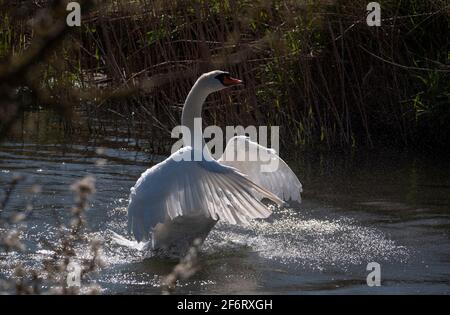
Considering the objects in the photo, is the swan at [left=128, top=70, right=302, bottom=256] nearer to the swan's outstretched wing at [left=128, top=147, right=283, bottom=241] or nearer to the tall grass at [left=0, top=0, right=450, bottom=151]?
the swan's outstretched wing at [left=128, top=147, right=283, bottom=241]

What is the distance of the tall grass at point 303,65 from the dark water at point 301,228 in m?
0.48

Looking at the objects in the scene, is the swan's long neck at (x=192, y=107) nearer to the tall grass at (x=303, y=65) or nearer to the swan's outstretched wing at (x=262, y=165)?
the swan's outstretched wing at (x=262, y=165)

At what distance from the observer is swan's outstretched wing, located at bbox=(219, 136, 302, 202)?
6922mm

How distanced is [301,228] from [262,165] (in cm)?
62

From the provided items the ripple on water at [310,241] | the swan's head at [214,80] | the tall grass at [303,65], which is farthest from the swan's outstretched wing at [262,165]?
the tall grass at [303,65]

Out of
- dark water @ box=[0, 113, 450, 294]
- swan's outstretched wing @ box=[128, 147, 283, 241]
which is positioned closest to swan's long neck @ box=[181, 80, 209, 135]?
swan's outstretched wing @ box=[128, 147, 283, 241]

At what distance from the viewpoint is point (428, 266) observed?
239 inches

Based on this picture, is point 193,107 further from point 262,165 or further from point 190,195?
point 190,195

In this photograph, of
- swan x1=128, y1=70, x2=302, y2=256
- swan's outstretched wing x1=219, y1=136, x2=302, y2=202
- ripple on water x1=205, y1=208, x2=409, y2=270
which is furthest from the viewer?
swan's outstretched wing x1=219, y1=136, x2=302, y2=202

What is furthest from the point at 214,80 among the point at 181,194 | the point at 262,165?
the point at 181,194

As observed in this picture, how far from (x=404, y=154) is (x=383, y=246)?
3734 mm

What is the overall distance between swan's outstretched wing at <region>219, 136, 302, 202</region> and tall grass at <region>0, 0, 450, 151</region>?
7.43ft
